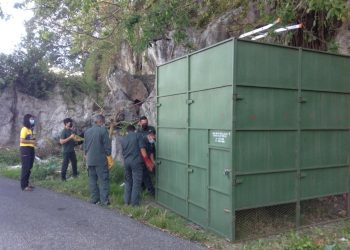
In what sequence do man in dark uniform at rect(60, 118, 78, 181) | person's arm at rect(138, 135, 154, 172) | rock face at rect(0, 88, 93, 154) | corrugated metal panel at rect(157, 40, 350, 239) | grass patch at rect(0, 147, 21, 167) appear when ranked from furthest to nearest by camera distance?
rock face at rect(0, 88, 93, 154) < grass patch at rect(0, 147, 21, 167) < man in dark uniform at rect(60, 118, 78, 181) < person's arm at rect(138, 135, 154, 172) < corrugated metal panel at rect(157, 40, 350, 239)

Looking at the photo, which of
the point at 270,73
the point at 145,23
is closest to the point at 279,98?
the point at 270,73

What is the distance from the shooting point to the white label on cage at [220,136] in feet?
18.7

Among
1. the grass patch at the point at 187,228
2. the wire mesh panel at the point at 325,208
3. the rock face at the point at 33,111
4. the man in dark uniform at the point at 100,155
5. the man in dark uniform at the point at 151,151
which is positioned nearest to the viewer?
the grass patch at the point at 187,228

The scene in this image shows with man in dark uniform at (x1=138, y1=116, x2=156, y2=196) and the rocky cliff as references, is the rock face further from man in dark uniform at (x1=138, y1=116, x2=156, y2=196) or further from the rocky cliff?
man in dark uniform at (x1=138, y1=116, x2=156, y2=196)

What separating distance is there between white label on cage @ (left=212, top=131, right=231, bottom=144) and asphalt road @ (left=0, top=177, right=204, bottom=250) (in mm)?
1552

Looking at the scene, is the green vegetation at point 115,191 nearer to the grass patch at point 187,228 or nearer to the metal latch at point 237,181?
the grass patch at point 187,228

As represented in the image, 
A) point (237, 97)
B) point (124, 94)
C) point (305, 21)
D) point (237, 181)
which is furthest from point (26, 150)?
point (305, 21)

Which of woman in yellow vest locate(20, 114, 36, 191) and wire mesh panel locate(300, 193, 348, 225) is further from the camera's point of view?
woman in yellow vest locate(20, 114, 36, 191)

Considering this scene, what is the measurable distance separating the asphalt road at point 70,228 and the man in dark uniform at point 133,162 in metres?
0.61

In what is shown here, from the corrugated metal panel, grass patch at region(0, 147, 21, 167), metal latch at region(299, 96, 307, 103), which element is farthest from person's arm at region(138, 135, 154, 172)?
grass patch at region(0, 147, 21, 167)

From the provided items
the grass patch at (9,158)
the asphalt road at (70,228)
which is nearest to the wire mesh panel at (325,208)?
the asphalt road at (70,228)

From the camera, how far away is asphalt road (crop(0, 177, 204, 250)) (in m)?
5.50

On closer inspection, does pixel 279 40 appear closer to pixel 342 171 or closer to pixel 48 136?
pixel 342 171

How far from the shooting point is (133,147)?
308 inches
